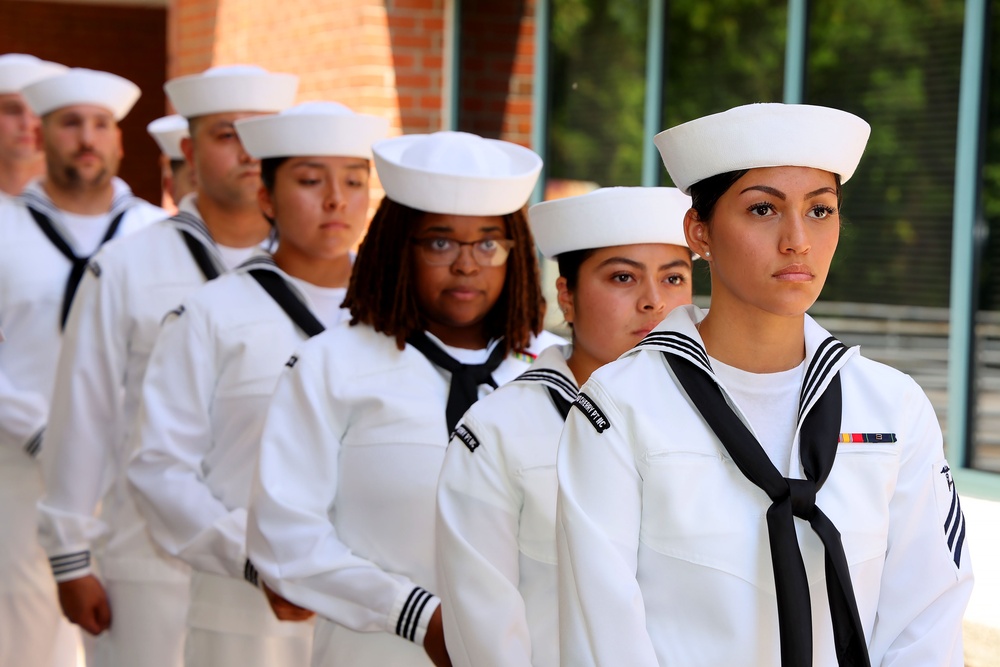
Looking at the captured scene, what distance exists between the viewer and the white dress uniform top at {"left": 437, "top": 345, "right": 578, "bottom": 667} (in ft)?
8.36

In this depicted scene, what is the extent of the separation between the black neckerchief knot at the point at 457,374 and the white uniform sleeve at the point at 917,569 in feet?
3.69

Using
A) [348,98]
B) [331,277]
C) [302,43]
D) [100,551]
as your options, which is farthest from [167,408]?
[302,43]

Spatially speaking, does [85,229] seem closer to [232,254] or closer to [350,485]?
[232,254]

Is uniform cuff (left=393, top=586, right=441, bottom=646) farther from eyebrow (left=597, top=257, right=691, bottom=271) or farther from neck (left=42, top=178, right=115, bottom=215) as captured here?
neck (left=42, top=178, right=115, bottom=215)

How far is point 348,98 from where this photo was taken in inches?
288

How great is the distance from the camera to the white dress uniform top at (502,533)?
2547 millimetres

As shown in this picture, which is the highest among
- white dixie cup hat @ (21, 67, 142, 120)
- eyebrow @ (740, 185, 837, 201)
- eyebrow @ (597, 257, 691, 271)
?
white dixie cup hat @ (21, 67, 142, 120)

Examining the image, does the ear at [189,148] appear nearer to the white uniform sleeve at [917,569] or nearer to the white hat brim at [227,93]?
the white hat brim at [227,93]

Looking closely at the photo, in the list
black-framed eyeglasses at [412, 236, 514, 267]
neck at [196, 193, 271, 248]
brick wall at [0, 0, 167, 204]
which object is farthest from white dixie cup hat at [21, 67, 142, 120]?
brick wall at [0, 0, 167, 204]

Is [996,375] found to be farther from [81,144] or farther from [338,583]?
[81,144]

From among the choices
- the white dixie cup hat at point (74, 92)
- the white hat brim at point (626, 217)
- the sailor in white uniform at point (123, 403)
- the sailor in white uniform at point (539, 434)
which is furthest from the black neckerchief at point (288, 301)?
the white dixie cup hat at point (74, 92)

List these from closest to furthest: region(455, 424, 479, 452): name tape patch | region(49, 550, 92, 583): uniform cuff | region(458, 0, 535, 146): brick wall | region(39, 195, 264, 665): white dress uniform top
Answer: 1. region(455, 424, 479, 452): name tape patch
2. region(39, 195, 264, 665): white dress uniform top
3. region(49, 550, 92, 583): uniform cuff
4. region(458, 0, 535, 146): brick wall

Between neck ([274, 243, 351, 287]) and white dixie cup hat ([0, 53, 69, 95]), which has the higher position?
white dixie cup hat ([0, 53, 69, 95])

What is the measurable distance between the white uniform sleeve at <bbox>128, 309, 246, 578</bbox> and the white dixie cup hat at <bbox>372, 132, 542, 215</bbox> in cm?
83
